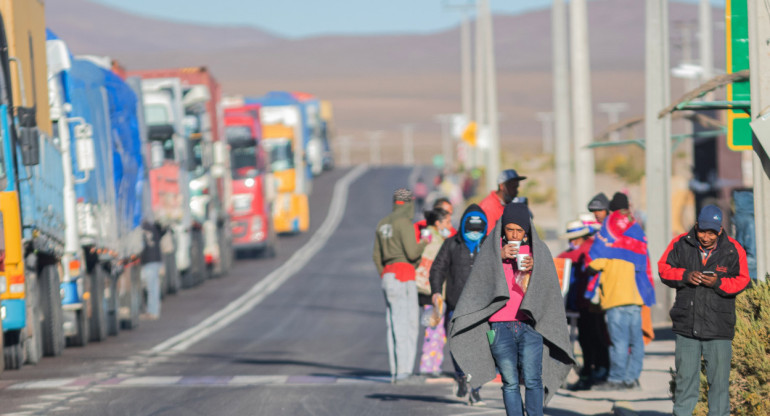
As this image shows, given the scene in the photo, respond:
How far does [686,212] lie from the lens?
50219 mm

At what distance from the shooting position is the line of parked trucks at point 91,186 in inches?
607

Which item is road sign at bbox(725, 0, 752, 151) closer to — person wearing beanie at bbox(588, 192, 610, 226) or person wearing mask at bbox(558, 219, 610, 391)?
person wearing beanie at bbox(588, 192, 610, 226)

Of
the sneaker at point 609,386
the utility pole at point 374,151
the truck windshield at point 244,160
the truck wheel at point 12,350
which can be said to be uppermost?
the utility pole at point 374,151

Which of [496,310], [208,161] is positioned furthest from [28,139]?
[208,161]

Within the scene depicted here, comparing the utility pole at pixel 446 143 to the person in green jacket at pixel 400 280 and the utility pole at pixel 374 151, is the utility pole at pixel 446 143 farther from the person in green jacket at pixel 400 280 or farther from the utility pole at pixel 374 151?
the person in green jacket at pixel 400 280

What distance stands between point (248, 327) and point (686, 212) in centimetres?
3059

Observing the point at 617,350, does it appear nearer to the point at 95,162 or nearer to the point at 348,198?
the point at 95,162

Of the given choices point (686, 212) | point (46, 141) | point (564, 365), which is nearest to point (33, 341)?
point (46, 141)

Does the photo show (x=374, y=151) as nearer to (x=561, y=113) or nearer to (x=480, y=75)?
(x=480, y=75)

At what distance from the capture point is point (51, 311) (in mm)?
17172

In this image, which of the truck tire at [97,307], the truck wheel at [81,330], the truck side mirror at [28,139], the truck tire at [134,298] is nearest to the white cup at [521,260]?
the truck side mirror at [28,139]

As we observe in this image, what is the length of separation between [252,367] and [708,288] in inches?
298

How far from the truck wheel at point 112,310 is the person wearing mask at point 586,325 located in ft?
28.4

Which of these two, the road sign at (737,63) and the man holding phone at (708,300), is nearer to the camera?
the man holding phone at (708,300)
